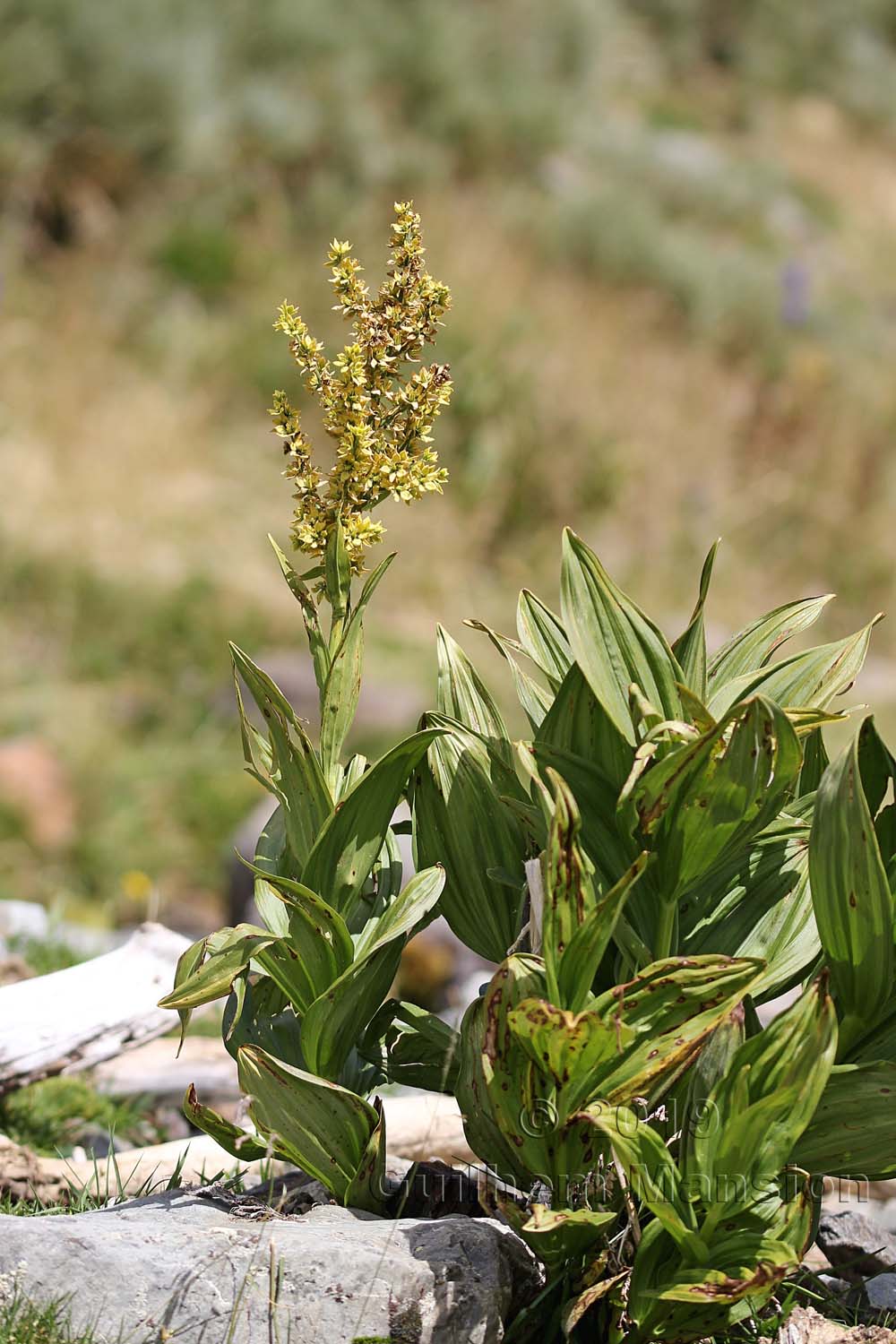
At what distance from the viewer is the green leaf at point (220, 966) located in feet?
5.89

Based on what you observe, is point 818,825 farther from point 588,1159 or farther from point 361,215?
point 361,215

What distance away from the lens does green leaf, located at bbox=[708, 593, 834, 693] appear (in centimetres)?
204

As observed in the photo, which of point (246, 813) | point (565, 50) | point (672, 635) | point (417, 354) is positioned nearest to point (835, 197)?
point (565, 50)

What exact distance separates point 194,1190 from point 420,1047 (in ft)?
1.42

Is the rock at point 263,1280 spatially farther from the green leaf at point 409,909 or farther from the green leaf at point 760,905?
the green leaf at point 760,905

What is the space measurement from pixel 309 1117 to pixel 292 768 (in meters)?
0.51

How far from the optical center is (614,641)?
6.30 ft

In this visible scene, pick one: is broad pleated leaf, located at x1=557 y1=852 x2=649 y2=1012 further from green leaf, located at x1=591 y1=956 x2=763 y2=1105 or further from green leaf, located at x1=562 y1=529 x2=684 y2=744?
green leaf, located at x1=562 y1=529 x2=684 y2=744

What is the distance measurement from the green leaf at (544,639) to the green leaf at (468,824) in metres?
0.17

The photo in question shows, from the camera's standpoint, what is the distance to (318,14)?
37.5 feet

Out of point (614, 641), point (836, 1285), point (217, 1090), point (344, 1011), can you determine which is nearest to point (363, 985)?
point (344, 1011)

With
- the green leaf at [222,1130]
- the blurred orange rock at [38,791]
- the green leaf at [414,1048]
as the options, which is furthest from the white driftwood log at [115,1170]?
the blurred orange rock at [38,791]

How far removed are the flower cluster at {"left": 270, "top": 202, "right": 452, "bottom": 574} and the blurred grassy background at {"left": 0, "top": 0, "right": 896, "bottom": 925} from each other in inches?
145

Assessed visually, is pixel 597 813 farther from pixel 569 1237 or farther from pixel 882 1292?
pixel 882 1292
